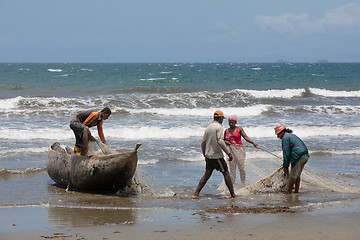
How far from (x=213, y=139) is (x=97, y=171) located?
209cm

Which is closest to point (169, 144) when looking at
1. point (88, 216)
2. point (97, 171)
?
point (97, 171)

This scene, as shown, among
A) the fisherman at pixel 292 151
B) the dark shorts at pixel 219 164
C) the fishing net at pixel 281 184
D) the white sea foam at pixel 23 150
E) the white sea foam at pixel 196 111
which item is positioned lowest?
the white sea foam at pixel 23 150

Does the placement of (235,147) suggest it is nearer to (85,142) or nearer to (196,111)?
(85,142)

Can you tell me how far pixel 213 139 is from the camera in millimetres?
7805

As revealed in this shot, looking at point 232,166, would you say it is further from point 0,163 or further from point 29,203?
point 0,163

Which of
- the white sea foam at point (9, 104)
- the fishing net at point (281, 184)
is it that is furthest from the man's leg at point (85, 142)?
the white sea foam at point (9, 104)

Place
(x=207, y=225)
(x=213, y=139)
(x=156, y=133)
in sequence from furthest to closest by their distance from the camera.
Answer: (x=156, y=133) → (x=213, y=139) → (x=207, y=225)

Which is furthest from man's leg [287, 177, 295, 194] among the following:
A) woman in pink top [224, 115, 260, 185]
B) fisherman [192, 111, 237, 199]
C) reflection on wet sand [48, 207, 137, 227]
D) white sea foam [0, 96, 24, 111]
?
white sea foam [0, 96, 24, 111]

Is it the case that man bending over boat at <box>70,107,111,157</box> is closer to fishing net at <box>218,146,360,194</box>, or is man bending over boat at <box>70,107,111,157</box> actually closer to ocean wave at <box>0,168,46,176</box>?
ocean wave at <box>0,168,46,176</box>

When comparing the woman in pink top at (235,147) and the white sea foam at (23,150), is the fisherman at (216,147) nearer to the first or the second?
the woman in pink top at (235,147)

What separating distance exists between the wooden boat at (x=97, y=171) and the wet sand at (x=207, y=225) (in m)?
1.32

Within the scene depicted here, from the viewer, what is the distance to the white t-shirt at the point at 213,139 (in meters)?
7.76

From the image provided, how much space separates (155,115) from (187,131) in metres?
4.80

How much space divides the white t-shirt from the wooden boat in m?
1.14
